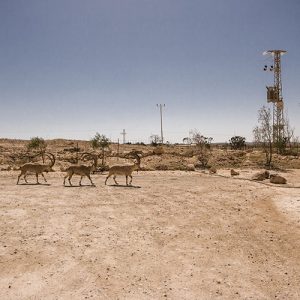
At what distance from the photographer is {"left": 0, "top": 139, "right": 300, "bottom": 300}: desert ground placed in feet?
29.8

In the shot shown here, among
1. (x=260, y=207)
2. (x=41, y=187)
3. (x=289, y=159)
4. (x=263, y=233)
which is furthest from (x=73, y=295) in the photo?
(x=289, y=159)

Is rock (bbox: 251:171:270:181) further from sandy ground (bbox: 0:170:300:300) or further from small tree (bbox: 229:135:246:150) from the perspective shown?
small tree (bbox: 229:135:246:150)

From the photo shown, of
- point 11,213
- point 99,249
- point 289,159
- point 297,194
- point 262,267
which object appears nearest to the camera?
point 262,267

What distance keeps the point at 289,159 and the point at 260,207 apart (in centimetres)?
2990

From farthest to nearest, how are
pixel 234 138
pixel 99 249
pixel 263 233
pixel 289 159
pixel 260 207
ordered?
pixel 234 138, pixel 289 159, pixel 260 207, pixel 263 233, pixel 99 249

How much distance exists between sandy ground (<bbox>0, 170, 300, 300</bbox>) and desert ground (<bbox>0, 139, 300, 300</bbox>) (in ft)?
0.08

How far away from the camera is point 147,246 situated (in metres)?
11.9

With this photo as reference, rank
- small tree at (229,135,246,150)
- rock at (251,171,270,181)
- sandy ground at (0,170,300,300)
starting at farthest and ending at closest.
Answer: small tree at (229,135,246,150), rock at (251,171,270,181), sandy ground at (0,170,300,300)

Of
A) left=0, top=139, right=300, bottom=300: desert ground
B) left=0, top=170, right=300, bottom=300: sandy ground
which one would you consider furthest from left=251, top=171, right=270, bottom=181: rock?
left=0, top=170, right=300, bottom=300: sandy ground

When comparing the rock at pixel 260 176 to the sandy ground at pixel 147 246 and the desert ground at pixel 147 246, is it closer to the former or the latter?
the desert ground at pixel 147 246

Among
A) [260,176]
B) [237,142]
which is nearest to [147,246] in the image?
[260,176]

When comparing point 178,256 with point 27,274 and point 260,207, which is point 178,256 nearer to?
point 27,274

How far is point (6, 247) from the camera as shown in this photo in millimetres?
11500

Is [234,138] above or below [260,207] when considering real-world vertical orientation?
above
